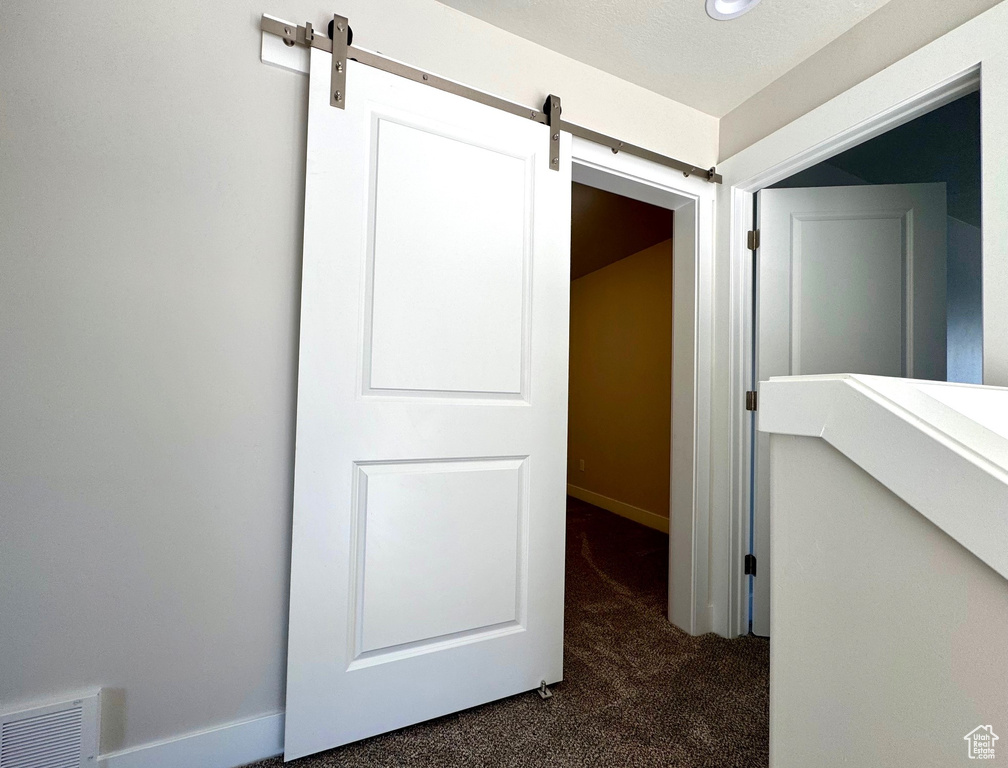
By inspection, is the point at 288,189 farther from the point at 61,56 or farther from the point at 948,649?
the point at 948,649

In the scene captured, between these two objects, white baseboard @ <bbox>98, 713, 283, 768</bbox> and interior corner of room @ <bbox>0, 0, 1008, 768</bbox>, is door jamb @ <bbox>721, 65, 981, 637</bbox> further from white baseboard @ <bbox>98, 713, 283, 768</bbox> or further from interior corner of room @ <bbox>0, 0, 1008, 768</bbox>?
white baseboard @ <bbox>98, 713, 283, 768</bbox>

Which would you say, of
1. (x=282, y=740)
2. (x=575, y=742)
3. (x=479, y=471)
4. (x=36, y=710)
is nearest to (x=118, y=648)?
(x=36, y=710)

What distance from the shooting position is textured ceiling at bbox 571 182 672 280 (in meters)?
3.52

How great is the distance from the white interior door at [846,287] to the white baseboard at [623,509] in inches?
68.3

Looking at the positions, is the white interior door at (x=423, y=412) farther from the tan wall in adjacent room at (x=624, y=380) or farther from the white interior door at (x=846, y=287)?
the tan wall in adjacent room at (x=624, y=380)

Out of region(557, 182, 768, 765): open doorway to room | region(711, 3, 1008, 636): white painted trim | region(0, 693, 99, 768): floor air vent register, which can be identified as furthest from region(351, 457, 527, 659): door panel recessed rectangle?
region(711, 3, 1008, 636): white painted trim

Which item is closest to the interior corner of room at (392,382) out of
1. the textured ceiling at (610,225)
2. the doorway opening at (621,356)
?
the textured ceiling at (610,225)

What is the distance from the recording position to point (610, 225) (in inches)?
155

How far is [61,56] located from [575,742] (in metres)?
2.21

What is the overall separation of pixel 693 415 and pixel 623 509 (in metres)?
2.39

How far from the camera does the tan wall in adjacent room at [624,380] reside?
12.9 feet

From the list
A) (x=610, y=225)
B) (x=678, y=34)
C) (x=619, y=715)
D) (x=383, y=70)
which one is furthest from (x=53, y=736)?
(x=610, y=225)

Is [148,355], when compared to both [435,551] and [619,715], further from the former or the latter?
[619,715]

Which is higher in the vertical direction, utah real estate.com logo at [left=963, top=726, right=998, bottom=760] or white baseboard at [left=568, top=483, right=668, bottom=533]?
utah real estate.com logo at [left=963, top=726, right=998, bottom=760]
